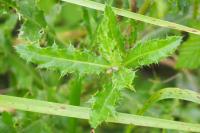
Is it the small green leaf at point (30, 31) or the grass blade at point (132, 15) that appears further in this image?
the small green leaf at point (30, 31)

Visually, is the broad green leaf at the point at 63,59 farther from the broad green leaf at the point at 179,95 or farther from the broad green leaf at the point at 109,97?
the broad green leaf at the point at 179,95

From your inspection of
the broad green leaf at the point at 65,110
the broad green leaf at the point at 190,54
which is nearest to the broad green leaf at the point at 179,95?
the broad green leaf at the point at 65,110

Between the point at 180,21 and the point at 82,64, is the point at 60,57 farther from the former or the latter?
the point at 180,21

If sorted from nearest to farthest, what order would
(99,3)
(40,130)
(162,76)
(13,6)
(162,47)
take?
(162,47) → (99,3) → (13,6) → (40,130) → (162,76)

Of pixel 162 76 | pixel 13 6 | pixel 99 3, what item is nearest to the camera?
pixel 99 3

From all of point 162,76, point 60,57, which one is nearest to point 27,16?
point 60,57

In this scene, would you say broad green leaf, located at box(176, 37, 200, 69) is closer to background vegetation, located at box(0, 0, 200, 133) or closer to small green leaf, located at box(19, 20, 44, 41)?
background vegetation, located at box(0, 0, 200, 133)

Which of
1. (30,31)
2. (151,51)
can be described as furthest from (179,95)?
(30,31)
